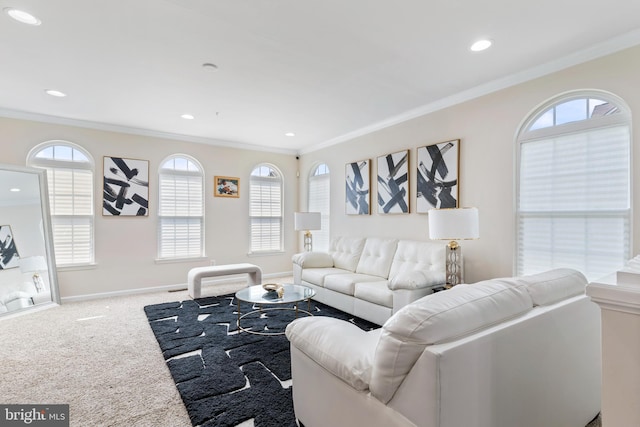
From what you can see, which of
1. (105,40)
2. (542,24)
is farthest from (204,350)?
(542,24)

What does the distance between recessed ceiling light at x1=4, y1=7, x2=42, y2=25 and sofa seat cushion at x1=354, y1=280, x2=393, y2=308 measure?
3.67 metres

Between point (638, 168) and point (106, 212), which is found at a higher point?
point (638, 168)

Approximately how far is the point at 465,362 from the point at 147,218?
5.28 metres

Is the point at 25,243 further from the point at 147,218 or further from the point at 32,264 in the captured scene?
the point at 147,218

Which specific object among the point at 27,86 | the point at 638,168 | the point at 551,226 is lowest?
the point at 551,226

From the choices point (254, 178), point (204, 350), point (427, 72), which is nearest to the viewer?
point (204, 350)

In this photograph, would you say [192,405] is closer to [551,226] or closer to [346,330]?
[346,330]

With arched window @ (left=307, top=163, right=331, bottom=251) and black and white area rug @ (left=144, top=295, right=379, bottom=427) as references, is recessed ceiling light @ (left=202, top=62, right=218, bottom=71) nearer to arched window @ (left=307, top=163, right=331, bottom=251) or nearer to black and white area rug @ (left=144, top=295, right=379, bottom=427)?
black and white area rug @ (left=144, top=295, right=379, bottom=427)

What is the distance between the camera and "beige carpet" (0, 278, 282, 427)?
1980mm

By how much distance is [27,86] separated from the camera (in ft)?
11.2

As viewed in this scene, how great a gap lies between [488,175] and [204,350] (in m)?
3.41

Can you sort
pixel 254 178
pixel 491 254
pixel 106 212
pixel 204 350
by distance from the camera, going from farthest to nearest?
pixel 254 178
pixel 106 212
pixel 491 254
pixel 204 350

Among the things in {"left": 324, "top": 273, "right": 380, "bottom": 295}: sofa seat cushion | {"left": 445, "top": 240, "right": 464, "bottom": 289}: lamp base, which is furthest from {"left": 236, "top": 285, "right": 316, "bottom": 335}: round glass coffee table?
{"left": 445, "top": 240, "right": 464, "bottom": 289}: lamp base

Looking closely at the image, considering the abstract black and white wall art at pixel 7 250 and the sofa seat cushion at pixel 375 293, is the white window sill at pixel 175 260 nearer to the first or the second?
the abstract black and white wall art at pixel 7 250
